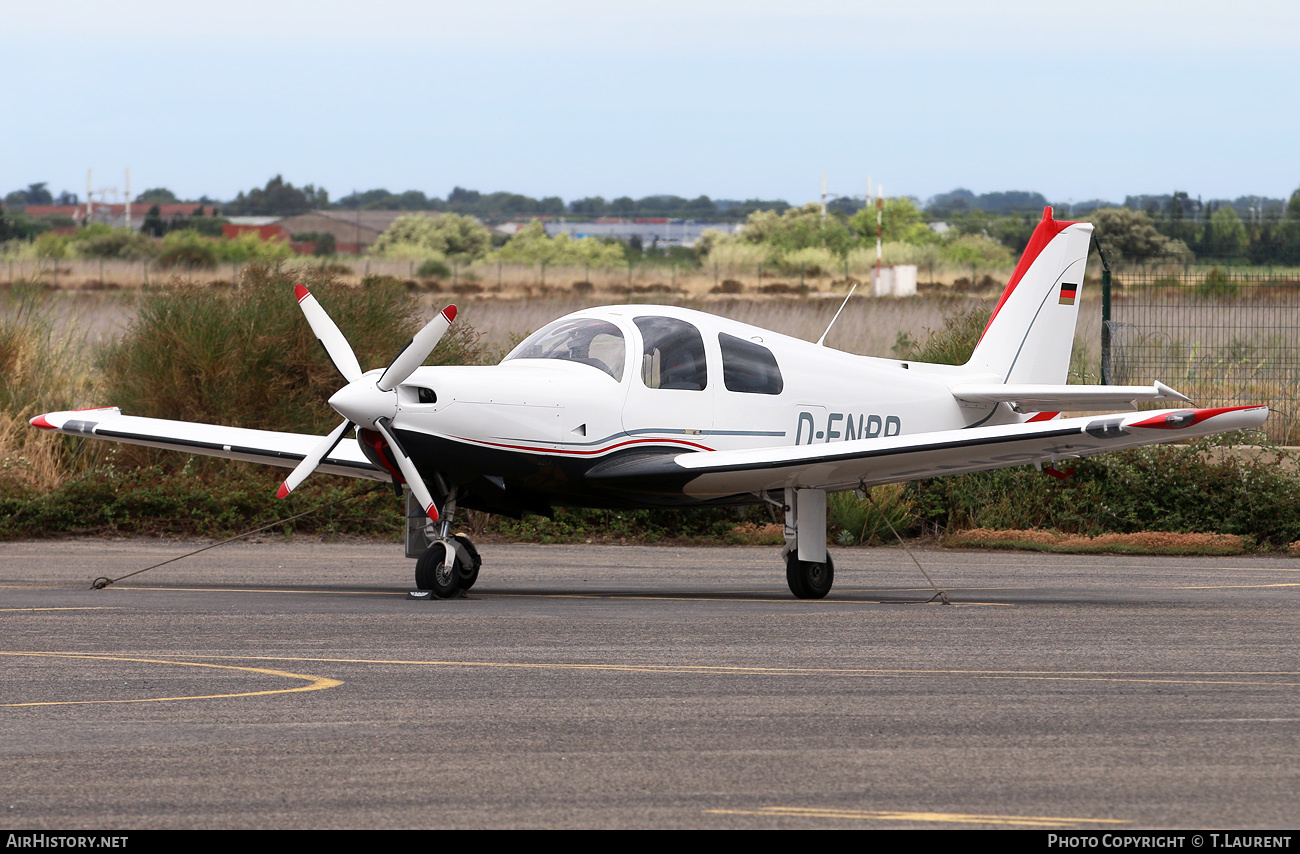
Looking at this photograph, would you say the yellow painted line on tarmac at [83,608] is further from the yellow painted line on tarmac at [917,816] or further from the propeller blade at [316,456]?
the yellow painted line on tarmac at [917,816]

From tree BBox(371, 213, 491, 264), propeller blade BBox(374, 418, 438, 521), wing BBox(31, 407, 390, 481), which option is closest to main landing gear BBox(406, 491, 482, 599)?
propeller blade BBox(374, 418, 438, 521)

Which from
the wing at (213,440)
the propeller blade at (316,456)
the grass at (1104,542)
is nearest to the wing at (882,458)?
the propeller blade at (316,456)

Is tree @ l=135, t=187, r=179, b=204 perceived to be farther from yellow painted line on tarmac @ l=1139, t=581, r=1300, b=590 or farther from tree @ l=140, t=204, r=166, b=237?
yellow painted line on tarmac @ l=1139, t=581, r=1300, b=590

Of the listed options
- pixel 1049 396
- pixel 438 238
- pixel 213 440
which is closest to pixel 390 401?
pixel 213 440

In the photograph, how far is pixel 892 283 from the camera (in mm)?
58406

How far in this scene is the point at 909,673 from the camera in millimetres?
8484

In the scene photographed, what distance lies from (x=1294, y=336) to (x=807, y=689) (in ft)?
61.4

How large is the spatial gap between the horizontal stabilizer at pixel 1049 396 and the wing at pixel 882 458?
1.45m

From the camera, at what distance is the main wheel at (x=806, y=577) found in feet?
41.0

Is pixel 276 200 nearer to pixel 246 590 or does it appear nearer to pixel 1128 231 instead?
pixel 1128 231

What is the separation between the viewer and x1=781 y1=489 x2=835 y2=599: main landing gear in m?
12.5

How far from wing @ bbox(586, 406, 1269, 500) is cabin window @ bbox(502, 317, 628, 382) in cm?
84

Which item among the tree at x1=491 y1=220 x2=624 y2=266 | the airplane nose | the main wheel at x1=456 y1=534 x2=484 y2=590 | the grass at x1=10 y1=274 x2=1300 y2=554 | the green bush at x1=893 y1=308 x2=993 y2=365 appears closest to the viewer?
the airplane nose

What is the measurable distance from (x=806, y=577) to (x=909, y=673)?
4029mm
